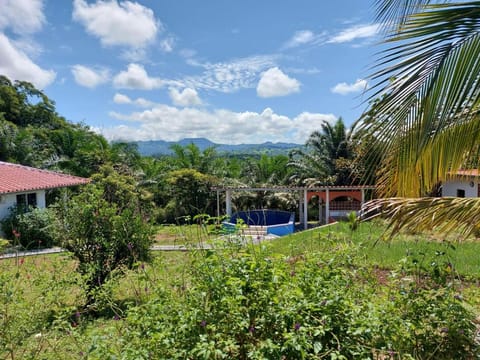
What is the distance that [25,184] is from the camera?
52.8 ft

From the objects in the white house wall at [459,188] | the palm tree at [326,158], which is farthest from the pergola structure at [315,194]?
the white house wall at [459,188]

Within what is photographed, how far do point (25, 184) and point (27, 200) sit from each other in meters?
0.90

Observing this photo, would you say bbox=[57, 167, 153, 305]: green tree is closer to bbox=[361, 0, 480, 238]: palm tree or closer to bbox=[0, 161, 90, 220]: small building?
bbox=[361, 0, 480, 238]: palm tree

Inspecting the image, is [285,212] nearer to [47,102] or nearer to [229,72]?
[229,72]

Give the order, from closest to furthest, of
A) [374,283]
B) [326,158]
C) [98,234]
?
[374,283], [98,234], [326,158]

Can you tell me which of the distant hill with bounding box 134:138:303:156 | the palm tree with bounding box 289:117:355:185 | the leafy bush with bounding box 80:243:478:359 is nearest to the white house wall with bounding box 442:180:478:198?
the palm tree with bounding box 289:117:355:185

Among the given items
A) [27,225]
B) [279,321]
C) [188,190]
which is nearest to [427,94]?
[279,321]

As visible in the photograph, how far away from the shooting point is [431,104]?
7.91 ft

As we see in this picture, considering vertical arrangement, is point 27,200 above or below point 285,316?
below

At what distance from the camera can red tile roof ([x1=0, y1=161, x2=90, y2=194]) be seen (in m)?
15.3

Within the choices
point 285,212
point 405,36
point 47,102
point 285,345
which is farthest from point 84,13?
point 47,102

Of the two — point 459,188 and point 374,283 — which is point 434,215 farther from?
point 459,188

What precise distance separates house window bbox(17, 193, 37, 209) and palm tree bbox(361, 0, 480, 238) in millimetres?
17446

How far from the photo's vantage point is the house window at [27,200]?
1575cm
